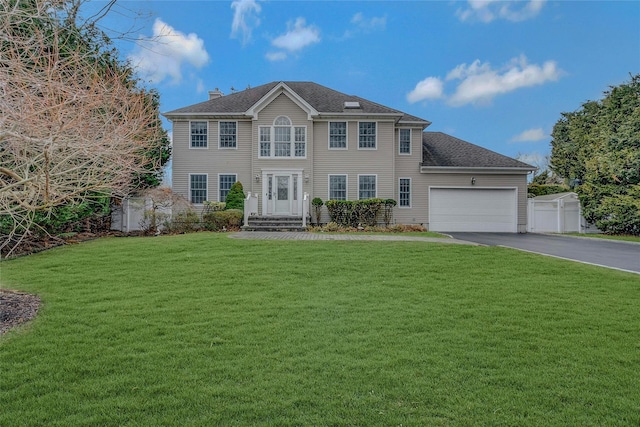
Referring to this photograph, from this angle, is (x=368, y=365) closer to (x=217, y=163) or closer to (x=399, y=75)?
(x=217, y=163)

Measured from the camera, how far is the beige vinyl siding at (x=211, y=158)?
1784 centimetres

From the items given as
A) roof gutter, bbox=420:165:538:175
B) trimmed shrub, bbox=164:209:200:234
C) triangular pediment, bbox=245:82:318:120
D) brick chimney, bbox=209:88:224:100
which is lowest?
trimmed shrub, bbox=164:209:200:234

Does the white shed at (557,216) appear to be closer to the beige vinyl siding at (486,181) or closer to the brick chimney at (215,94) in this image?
the beige vinyl siding at (486,181)

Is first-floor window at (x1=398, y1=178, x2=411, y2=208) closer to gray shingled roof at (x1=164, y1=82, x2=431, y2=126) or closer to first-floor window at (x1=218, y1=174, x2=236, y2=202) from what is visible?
gray shingled roof at (x1=164, y1=82, x2=431, y2=126)

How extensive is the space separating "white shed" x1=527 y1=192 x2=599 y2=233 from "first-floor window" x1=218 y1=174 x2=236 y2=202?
15.9 metres

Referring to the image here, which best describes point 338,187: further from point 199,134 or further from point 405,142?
point 199,134

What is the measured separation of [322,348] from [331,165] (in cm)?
1475

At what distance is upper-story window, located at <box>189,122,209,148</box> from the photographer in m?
17.9

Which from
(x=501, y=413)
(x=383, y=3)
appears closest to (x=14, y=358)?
(x=501, y=413)

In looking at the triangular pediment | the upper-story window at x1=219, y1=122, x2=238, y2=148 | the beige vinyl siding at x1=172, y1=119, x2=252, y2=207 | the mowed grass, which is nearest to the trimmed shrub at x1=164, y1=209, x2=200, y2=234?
the beige vinyl siding at x1=172, y1=119, x2=252, y2=207

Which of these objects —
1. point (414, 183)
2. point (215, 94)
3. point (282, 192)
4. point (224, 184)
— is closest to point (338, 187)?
point (282, 192)

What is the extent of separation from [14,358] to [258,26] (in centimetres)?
1329

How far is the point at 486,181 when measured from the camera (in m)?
18.4

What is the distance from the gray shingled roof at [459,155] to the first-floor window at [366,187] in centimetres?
303
